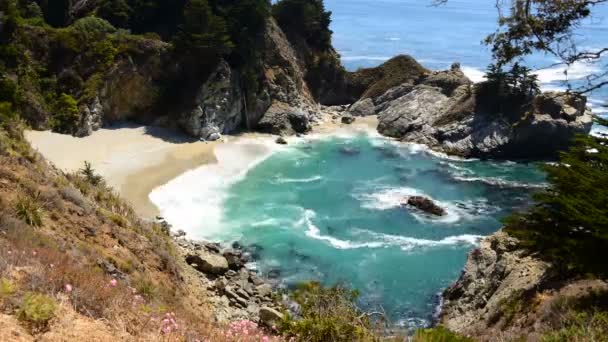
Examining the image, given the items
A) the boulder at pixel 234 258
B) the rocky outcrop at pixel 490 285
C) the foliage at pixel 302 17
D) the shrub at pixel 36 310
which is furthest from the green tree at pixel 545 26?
the foliage at pixel 302 17

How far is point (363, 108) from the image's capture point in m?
60.0

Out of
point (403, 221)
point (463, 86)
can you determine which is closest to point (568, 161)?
point (403, 221)

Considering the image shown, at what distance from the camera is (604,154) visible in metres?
12.8

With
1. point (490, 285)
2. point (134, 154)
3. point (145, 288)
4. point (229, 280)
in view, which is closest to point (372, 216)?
point (229, 280)

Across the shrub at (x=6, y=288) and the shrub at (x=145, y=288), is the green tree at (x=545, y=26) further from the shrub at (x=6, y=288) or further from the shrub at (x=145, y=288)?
the shrub at (x=6, y=288)

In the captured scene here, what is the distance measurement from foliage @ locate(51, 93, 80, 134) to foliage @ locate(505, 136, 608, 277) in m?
32.3

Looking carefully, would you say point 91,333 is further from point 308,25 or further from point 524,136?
point 308,25

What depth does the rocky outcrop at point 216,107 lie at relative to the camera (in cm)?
4353

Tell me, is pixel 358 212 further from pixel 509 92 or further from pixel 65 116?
pixel 509 92

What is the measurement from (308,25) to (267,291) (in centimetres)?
4632

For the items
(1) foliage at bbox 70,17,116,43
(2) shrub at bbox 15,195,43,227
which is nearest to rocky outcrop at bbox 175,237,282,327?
(2) shrub at bbox 15,195,43,227

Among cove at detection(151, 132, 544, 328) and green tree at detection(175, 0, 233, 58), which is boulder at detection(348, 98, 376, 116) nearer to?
cove at detection(151, 132, 544, 328)

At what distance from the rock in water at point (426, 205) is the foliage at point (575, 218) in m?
16.5

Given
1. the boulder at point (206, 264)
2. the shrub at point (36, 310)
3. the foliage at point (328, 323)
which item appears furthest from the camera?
the boulder at point (206, 264)
